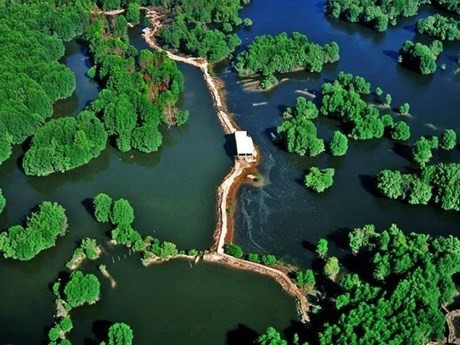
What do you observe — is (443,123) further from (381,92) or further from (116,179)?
(116,179)

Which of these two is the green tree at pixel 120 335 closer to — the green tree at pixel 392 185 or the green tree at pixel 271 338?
the green tree at pixel 271 338

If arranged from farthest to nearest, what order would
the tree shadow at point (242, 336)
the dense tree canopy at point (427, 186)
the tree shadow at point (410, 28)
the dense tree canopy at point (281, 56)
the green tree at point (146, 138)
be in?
the tree shadow at point (410, 28), the dense tree canopy at point (281, 56), the green tree at point (146, 138), the dense tree canopy at point (427, 186), the tree shadow at point (242, 336)

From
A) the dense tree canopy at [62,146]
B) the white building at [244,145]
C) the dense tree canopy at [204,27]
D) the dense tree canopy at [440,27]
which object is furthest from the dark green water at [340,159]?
the dense tree canopy at [62,146]

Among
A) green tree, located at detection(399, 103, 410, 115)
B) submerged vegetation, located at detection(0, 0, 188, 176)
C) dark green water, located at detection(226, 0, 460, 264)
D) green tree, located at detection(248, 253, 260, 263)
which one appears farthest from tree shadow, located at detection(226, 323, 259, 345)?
green tree, located at detection(399, 103, 410, 115)

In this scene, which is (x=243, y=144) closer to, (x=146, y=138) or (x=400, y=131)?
(x=146, y=138)

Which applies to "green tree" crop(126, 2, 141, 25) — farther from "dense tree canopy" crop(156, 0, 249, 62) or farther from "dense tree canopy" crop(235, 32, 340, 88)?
"dense tree canopy" crop(235, 32, 340, 88)
